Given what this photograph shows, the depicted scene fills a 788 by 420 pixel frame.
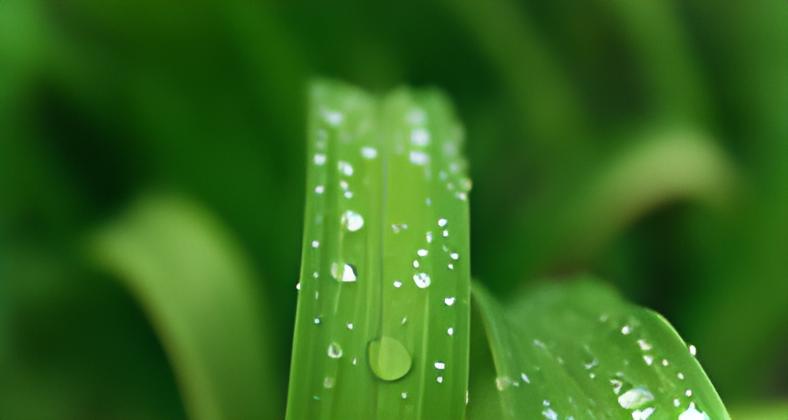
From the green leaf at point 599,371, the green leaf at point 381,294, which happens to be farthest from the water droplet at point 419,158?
the green leaf at point 599,371

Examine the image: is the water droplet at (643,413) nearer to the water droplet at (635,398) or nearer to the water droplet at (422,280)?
the water droplet at (635,398)

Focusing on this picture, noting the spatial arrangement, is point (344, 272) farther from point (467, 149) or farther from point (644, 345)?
point (467, 149)

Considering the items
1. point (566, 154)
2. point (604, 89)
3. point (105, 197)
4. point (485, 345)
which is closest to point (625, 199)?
point (566, 154)

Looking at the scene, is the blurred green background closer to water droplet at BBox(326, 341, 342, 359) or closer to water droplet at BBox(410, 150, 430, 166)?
water droplet at BBox(410, 150, 430, 166)

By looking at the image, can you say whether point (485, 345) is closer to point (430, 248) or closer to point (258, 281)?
point (430, 248)

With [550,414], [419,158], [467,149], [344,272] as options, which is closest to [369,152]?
[419,158]

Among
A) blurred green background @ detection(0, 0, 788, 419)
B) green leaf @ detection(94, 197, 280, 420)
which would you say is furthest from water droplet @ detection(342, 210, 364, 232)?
blurred green background @ detection(0, 0, 788, 419)

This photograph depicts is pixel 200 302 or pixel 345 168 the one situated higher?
pixel 345 168
